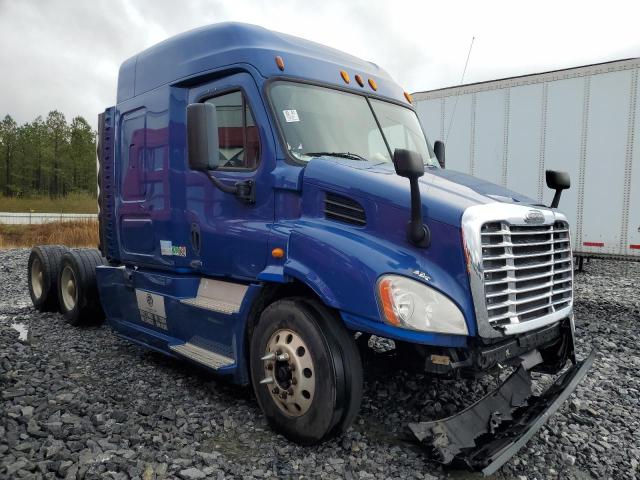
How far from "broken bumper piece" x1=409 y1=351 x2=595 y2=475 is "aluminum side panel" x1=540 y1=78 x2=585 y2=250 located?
17.5 feet

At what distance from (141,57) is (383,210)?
11.4 ft

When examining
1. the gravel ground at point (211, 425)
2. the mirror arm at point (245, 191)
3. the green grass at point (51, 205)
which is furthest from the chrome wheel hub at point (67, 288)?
the green grass at point (51, 205)

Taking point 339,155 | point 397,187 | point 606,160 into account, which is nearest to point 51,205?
point 606,160

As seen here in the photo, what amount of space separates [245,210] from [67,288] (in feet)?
14.3

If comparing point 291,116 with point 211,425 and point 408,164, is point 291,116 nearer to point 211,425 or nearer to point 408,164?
point 408,164

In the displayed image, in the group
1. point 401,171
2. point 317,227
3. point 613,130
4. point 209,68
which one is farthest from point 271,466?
point 613,130

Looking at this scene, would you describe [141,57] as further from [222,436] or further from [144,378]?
[222,436]

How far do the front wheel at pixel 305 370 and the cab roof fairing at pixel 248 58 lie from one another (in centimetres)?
189

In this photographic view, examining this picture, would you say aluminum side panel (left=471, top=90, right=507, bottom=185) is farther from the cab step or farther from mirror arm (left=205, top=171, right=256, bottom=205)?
the cab step

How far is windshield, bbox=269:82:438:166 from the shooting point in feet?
12.6

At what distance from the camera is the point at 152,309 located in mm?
4965

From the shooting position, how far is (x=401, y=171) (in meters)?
3.03

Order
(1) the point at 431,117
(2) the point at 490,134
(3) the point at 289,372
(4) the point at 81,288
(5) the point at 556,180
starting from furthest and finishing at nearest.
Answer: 1. (1) the point at 431,117
2. (2) the point at 490,134
3. (4) the point at 81,288
4. (5) the point at 556,180
5. (3) the point at 289,372

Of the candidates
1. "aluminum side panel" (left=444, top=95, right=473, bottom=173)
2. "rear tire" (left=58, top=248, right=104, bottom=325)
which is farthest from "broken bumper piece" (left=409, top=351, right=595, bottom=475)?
"aluminum side panel" (left=444, top=95, right=473, bottom=173)
